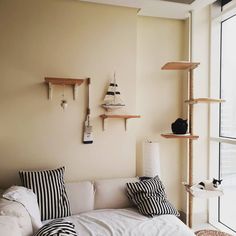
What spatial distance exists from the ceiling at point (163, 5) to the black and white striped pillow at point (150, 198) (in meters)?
2.01

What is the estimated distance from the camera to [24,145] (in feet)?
8.18

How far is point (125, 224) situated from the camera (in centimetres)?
206

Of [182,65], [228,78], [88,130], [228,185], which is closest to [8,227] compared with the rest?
[88,130]

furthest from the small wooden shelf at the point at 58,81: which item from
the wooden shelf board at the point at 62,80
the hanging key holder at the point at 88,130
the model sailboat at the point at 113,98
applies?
the model sailboat at the point at 113,98

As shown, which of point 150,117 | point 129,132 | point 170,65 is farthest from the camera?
point 150,117

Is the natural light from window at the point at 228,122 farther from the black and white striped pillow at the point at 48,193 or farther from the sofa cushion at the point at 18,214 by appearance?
the sofa cushion at the point at 18,214

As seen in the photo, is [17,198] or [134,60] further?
[134,60]

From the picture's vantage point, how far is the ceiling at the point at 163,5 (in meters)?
2.63

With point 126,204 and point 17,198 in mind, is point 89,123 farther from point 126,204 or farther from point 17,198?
point 17,198

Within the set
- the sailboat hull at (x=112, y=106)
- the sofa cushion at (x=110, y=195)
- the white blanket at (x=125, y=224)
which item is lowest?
the white blanket at (x=125, y=224)

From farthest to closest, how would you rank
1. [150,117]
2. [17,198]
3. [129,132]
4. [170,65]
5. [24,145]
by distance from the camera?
1. [150,117]
2. [129,132]
3. [170,65]
4. [24,145]
5. [17,198]

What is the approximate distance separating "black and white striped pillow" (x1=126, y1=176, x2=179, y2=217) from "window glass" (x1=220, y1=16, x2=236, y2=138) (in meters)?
1.18

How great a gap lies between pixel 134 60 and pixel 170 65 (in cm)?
45

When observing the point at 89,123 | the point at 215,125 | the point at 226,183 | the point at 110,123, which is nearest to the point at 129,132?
the point at 110,123
